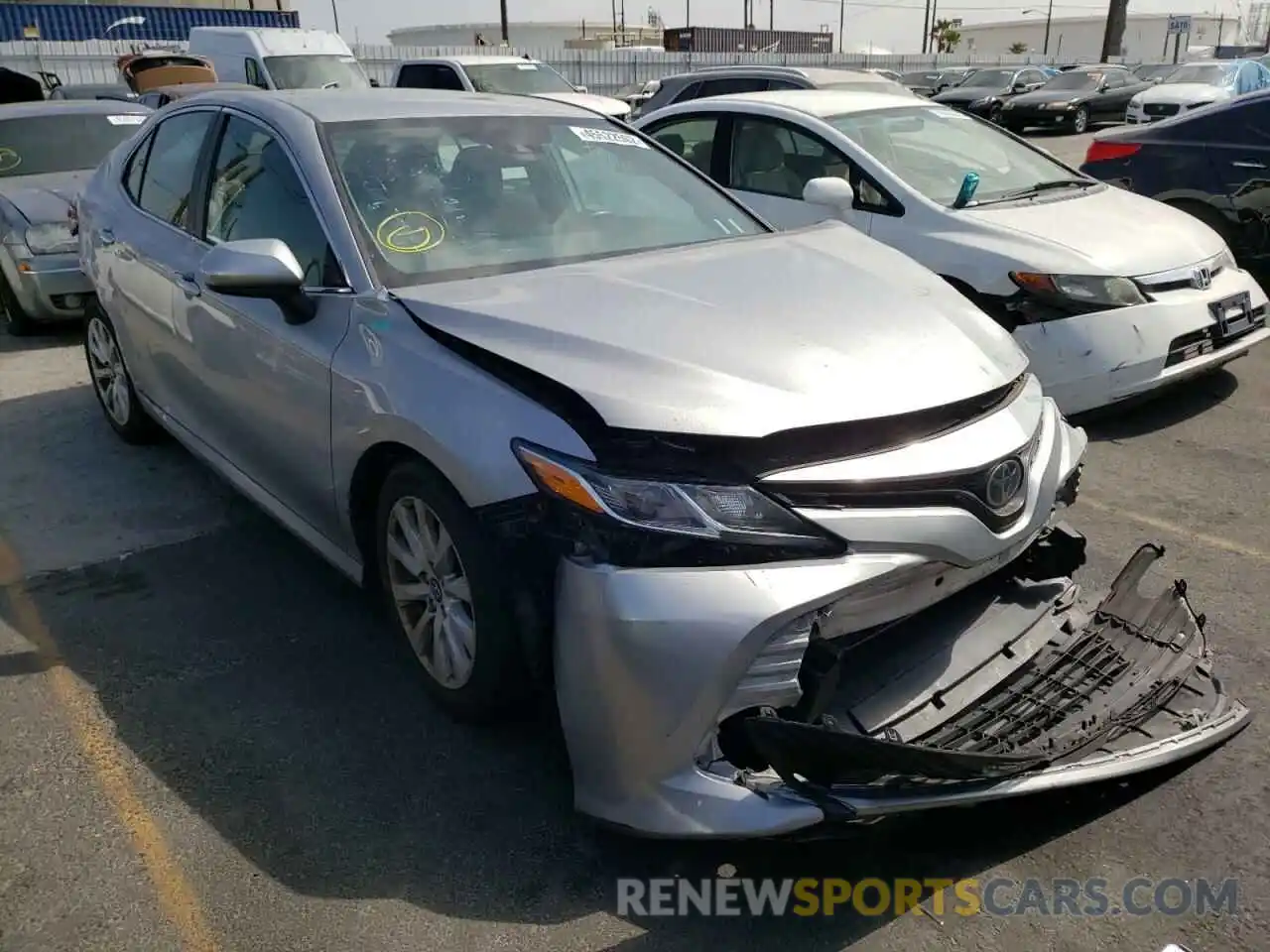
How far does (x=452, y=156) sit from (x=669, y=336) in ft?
4.40

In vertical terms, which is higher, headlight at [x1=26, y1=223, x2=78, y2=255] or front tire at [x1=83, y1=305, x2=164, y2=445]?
headlight at [x1=26, y1=223, x2=78, y2=255]

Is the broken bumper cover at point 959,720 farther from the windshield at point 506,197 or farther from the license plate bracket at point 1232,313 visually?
the license plate bracket at point 1232,313

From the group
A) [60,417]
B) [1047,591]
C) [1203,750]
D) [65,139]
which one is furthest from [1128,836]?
[65,139]

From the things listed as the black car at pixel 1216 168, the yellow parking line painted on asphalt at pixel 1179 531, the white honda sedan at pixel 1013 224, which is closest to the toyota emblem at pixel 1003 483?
the yellow parking line painted on asphalt at pixel 1179 531

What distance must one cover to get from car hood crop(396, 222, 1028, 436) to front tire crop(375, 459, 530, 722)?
43cm

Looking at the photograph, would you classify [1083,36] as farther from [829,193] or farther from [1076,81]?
[829,193]

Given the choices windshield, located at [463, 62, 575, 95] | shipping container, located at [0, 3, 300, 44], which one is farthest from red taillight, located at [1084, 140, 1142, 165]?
shipping container, located at [0, 3, 300, 44]

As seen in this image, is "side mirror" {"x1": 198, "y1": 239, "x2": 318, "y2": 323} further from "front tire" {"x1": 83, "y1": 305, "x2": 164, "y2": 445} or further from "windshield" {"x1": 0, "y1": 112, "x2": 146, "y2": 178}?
"windshield" {"x1": 0, "y1": 112, "x2": 146, "y2": 178}

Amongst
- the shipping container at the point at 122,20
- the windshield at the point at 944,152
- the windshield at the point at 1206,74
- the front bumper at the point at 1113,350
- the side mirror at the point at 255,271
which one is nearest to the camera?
the side mirror at the point at 255,271

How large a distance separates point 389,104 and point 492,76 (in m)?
12.2

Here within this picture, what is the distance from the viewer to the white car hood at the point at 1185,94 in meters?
19.0

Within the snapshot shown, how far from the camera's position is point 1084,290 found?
16.5 ft

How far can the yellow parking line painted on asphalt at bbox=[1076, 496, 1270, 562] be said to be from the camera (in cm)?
398

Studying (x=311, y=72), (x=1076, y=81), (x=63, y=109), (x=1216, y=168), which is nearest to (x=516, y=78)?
(x=311, y=72)
